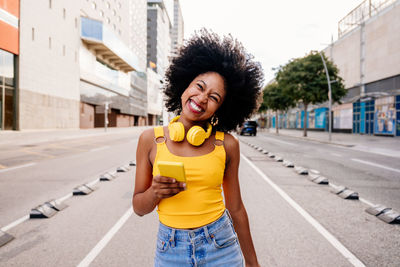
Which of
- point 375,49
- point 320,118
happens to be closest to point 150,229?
point 375,49

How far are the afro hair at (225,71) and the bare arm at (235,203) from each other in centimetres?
38

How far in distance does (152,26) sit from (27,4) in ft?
268

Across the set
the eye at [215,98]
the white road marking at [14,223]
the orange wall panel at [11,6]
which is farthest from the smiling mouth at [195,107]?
the orange wall panel at [11,6]

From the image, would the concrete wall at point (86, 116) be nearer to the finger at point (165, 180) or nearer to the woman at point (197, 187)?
the woman at point (197, 187)

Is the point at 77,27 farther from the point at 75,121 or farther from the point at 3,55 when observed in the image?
the point at 3,55

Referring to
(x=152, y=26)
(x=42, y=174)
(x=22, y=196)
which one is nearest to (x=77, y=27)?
(x=42, y=174)

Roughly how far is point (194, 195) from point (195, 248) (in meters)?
0.28

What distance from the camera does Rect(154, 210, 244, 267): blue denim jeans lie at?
1.42 meters

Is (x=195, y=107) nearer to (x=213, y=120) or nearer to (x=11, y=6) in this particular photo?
(x=213, y=120)

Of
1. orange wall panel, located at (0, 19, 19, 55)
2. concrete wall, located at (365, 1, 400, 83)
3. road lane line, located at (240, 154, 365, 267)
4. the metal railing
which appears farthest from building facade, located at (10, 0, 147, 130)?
the metal railing

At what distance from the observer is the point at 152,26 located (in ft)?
335

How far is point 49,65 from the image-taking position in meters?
29.5

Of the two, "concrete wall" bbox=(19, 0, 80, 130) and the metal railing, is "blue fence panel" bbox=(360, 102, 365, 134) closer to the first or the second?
the metal railing

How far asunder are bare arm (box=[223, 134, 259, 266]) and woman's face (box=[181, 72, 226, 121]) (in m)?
0.20
